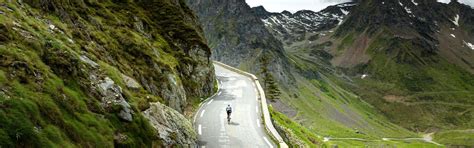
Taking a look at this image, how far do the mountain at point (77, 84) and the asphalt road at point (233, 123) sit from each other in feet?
9.81

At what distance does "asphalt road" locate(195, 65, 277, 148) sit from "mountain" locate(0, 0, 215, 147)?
9.81 feet

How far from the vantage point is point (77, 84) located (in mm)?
18516

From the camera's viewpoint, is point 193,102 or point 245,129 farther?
point 193,102

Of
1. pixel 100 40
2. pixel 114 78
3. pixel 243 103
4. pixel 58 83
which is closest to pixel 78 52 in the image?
pixel 114 78

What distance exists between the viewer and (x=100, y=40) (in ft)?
92.0

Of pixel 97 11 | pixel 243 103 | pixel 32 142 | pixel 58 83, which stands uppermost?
pixel 97 11

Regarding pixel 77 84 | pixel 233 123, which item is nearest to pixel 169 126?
pixel 77 84

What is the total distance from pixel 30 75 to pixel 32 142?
11.8ft

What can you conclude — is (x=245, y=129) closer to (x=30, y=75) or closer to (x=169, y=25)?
(x=30, y=75)

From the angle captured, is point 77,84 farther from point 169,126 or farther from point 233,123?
point 233,123

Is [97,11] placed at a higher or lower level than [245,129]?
higher

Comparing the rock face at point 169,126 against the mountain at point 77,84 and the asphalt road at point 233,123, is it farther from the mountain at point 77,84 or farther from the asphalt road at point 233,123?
the asphalt road at point 233,123

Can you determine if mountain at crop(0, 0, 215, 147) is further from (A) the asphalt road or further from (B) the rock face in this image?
(A) the asphalt road

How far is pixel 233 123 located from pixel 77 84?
58.6 ft
